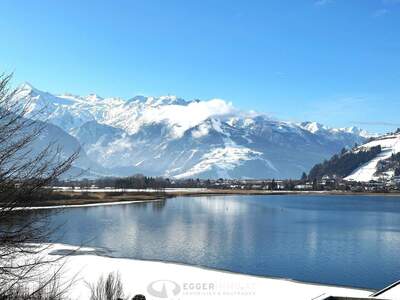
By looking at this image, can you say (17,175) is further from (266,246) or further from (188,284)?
(266,246)

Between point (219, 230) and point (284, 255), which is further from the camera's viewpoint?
point (219, 230)

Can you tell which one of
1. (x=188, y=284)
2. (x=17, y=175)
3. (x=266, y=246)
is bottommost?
(x=266, y=246)

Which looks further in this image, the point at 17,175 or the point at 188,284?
the point at 188,284

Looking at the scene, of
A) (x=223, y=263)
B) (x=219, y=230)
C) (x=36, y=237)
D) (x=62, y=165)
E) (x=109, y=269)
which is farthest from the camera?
(x=219, y=230)

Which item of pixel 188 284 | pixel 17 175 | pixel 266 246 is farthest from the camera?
pixel 266 246

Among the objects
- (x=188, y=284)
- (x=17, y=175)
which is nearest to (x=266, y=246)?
(x=188, y=284)

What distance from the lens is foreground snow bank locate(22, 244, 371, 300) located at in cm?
3681

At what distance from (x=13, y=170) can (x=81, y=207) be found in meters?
149

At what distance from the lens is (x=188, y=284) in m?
40.2

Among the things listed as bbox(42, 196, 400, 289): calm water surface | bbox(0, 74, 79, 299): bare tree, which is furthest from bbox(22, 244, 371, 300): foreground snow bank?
bbox(0, 74, 79, 299): bare tree

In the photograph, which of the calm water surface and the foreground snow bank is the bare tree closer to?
the foreground snow bank

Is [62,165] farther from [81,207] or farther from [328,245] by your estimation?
[81,207]

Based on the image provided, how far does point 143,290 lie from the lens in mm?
37719

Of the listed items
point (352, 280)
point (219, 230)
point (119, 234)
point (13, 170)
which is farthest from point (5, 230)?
point (219, 230)
